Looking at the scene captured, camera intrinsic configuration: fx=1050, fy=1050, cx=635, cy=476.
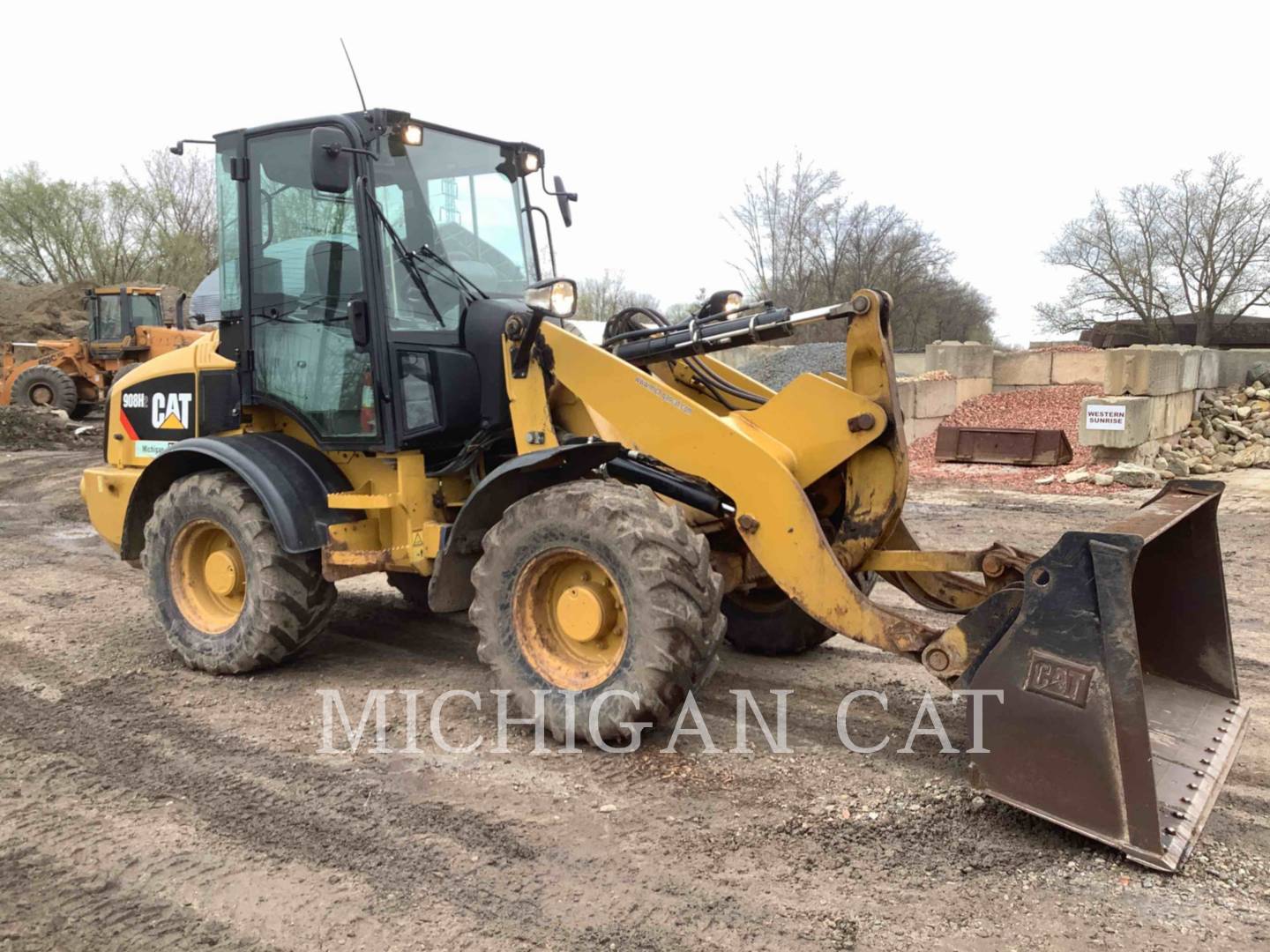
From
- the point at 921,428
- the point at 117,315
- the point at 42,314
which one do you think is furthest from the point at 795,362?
the point at 42,314

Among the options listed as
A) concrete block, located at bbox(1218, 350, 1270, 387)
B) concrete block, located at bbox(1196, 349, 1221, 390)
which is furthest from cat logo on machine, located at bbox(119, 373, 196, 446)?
concrete block, located at bbox(1218, 350, 1270, 387)

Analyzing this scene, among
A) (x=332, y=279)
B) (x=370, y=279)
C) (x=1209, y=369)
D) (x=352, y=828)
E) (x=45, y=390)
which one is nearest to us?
(x=352, y=828)

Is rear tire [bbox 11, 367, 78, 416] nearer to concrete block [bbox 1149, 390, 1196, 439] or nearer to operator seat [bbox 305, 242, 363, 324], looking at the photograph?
operator seat [bbox 305, 242, 363, 324]

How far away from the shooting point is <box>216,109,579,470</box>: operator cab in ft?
16.1

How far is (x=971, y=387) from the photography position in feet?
54.3

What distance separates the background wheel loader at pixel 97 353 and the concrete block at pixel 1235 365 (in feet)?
60.8

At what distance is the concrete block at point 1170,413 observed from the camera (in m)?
13.5

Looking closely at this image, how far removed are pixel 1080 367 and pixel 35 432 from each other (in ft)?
58.3

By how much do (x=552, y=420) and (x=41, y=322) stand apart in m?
30.3

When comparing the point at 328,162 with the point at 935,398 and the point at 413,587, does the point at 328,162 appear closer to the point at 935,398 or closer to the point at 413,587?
the point at 413,587

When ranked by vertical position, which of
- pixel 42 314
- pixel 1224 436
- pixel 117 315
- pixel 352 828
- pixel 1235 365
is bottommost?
pixel 352 828

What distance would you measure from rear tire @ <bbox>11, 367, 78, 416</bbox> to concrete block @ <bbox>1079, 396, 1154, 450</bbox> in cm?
1915

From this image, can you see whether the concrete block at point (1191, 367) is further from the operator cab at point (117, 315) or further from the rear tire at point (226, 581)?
the operator cab at point (117, 315)

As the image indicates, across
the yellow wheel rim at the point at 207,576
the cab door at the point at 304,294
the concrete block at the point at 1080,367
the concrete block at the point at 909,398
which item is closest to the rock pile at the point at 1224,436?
the concrete block at the point at 1080,367
